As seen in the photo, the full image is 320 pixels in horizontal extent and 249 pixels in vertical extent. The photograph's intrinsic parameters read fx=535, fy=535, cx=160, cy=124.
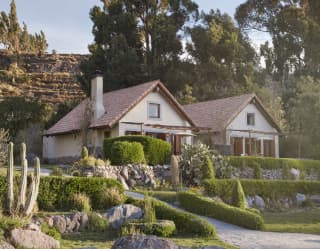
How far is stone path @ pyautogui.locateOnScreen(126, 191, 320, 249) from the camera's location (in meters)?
15.3

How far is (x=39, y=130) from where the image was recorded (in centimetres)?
4412

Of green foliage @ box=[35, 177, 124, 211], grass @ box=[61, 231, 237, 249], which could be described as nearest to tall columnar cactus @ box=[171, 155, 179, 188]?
green foliage @ box=[35, 177, 124, 211]

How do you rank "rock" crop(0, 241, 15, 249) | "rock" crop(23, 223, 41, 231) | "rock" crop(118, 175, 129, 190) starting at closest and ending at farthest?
"rock" crop(0, 241, 15, 249)
"rock" crop(23, 223, 41, 231)
"rock" crop(118, 175, 129, 190)

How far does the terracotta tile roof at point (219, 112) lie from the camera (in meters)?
41.3

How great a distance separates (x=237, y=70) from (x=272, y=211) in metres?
33.3

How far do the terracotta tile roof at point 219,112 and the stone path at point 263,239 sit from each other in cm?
2234

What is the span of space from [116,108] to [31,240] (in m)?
22.9

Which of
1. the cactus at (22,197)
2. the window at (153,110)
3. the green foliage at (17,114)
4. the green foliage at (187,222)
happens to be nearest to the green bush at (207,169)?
the green foliage at (187,222)

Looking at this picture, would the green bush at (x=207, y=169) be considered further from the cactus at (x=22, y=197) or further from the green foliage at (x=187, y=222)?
the cactus at (x=22, y=197)

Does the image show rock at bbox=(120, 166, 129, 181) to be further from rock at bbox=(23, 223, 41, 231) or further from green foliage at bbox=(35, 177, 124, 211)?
rock at bbox=(23, 223, 41, 231)

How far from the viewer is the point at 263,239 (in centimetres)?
1644

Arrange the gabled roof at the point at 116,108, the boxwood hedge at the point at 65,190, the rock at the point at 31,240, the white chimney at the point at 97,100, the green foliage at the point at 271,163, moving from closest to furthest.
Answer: the rock at the point at 31,240 → the boxwood hedge at the point at 65,190 → the green foliage at the point at 271,163 → the gabled roof at the point at 116,108 → the white chimney at the point at 97,100

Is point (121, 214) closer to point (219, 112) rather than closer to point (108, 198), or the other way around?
point (108, 198)

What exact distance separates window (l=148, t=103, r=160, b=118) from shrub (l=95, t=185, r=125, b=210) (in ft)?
58.0
